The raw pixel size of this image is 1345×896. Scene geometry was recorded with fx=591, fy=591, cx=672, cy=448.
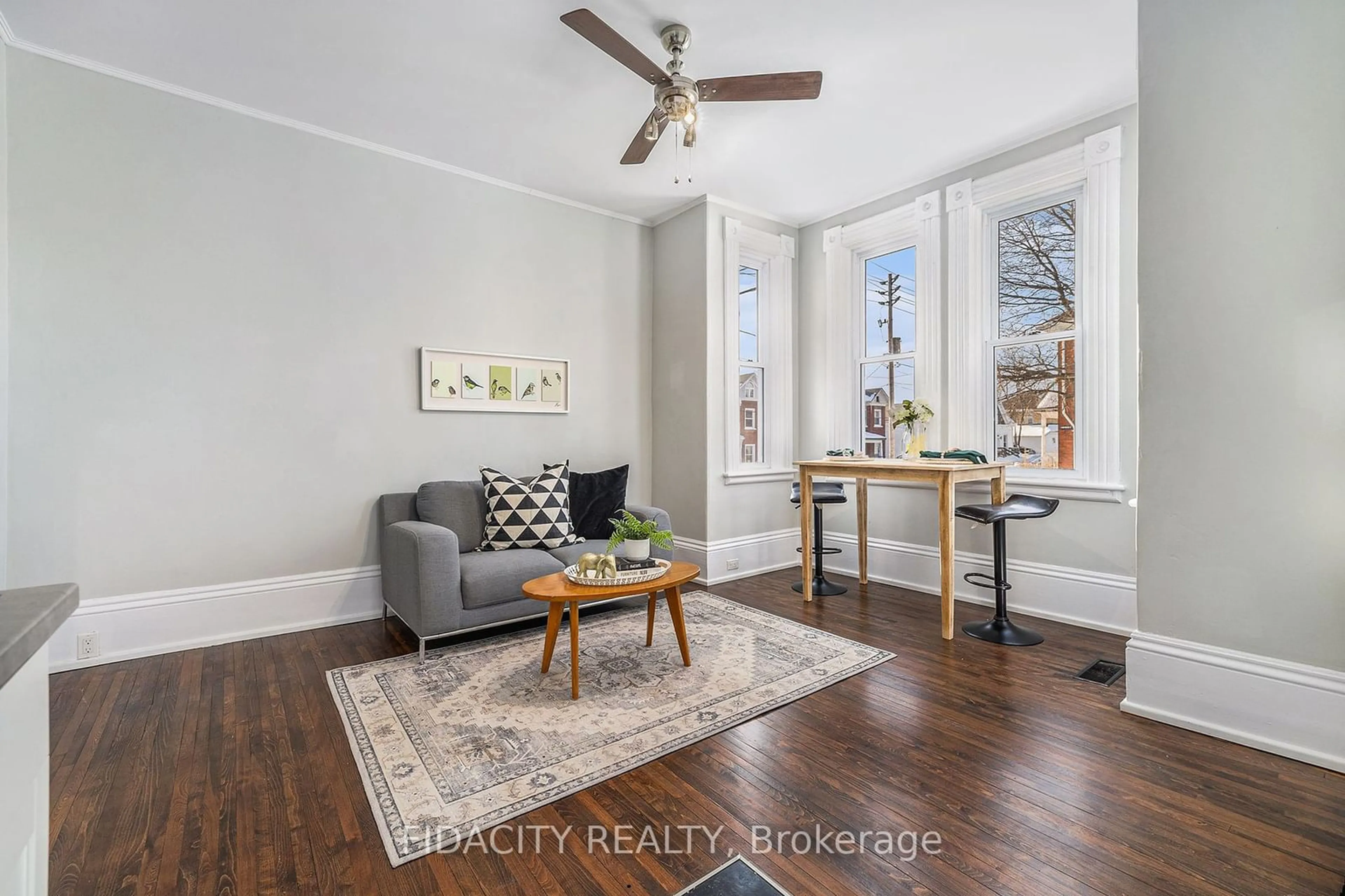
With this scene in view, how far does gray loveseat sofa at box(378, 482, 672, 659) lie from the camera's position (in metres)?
2.99

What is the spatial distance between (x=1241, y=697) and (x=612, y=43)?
341cm

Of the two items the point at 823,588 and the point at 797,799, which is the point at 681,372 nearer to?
the point at 823,588

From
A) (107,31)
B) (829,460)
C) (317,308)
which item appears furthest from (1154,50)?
Result: (107,31)

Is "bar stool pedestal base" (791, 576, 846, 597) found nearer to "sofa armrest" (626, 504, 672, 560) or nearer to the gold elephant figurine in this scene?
"sofa armrest" (626, 504, 672, 560)

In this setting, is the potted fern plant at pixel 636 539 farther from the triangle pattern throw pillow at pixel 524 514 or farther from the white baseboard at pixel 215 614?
the white baseboard at pixel 215 614

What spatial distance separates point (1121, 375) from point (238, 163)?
505 cm

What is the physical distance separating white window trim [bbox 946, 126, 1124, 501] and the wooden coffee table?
240cm

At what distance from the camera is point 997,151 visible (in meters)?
3.82

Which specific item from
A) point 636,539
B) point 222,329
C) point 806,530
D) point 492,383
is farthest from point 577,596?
point 222,329

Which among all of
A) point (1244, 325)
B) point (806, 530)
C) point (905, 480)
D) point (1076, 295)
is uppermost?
point (1076, 295)

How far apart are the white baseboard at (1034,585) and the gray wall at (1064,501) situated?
53mm


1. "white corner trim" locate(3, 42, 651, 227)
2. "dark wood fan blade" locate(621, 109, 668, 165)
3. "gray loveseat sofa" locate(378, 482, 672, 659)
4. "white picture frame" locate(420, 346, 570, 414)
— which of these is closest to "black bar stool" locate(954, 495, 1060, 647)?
"gray loveseat sofa" locate(378, 482, 672, 659)

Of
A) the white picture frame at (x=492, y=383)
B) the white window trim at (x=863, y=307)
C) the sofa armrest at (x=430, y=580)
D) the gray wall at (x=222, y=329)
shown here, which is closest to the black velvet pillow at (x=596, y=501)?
the gray wall at (x=222, y=329)

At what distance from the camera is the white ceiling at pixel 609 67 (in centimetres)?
254
